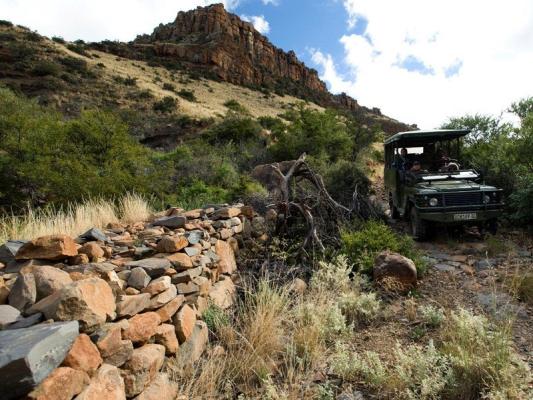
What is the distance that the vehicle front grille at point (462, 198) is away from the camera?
275 inches

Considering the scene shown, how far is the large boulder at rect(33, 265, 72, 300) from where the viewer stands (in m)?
2.53

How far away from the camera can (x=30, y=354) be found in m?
1.81

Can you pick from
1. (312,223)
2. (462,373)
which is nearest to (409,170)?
(312,223)

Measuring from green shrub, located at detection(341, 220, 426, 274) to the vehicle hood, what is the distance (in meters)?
1.52

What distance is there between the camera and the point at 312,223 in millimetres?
6266

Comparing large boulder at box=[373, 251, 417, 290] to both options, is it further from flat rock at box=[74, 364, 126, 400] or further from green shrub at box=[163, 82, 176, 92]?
green shrub at box=[163, 82, 176, 92]

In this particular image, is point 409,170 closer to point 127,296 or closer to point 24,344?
point 127,296

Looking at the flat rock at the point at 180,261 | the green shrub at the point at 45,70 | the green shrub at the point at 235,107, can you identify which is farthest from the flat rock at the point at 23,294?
the green shrub at the point at 45,70

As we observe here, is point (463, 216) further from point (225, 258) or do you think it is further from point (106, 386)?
point (106, 386)

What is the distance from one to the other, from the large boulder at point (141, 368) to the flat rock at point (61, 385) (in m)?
0.43

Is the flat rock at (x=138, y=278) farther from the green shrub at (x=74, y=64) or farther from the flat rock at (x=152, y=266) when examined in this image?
the green shrub at (x=74, y=64)

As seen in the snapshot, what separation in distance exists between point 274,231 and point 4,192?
6.74 meters

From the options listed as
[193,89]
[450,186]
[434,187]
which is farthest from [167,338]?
[193,89]

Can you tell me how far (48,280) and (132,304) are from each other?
61 cm
